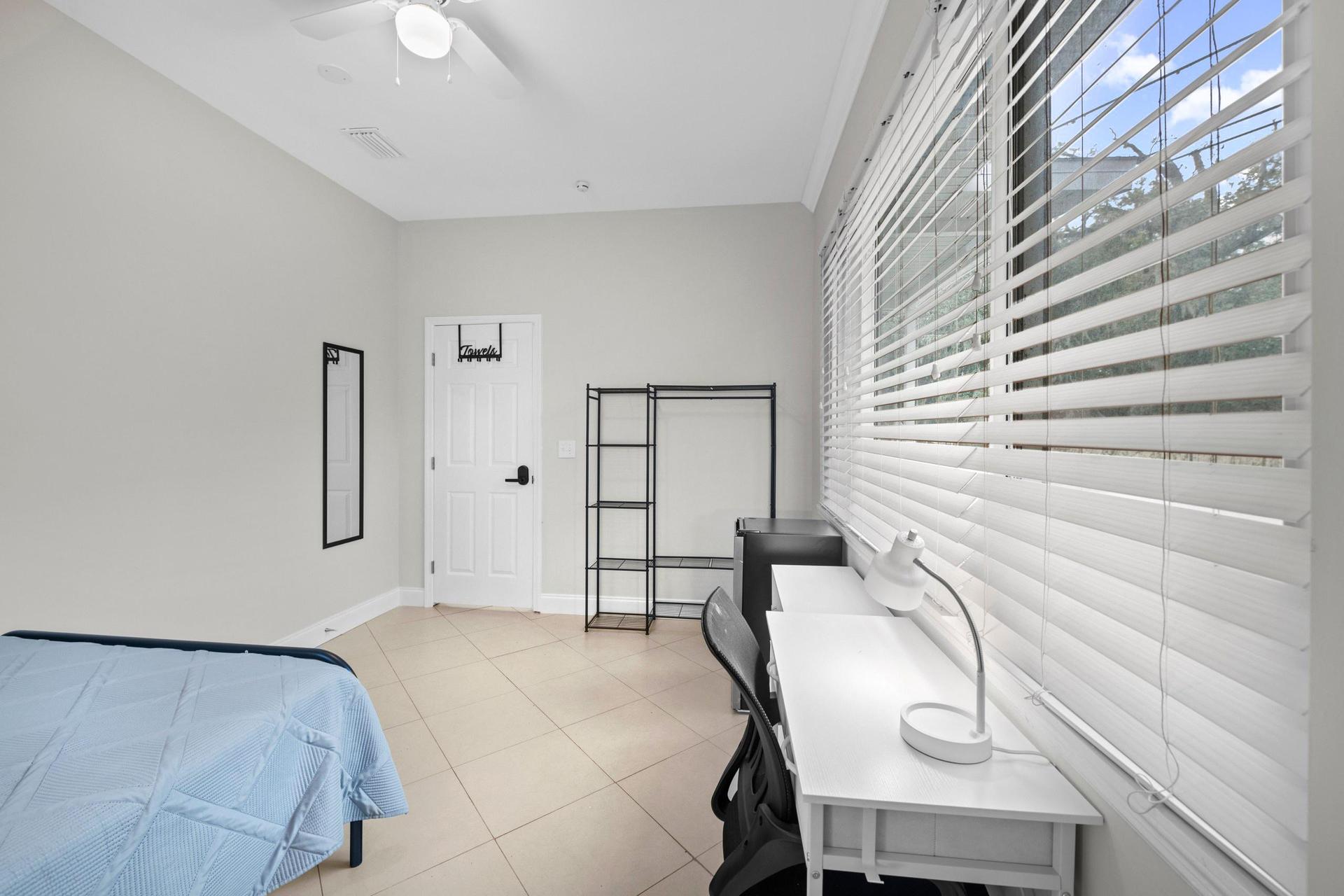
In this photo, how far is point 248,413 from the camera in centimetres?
296

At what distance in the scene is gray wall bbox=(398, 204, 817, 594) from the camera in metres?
3.79

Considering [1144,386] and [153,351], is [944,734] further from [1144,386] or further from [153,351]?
[153,351]

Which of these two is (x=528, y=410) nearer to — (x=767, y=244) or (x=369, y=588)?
(x=369, y=588)

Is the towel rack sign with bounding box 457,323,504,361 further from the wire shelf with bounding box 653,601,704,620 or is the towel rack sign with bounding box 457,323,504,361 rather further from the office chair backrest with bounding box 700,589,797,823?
the office chair backrest with bounding box 700,589,797,823

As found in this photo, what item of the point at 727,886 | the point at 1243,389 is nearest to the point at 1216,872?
the point at 1243,389

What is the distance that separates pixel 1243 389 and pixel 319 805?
6.43 ft

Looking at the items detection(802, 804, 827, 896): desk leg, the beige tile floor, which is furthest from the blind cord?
the beige tile floor

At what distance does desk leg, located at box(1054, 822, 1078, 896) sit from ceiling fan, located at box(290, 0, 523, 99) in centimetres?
265

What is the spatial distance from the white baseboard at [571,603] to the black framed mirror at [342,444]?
1.31m

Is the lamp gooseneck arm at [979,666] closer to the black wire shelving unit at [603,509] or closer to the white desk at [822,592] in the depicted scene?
the white desk at [822,592]

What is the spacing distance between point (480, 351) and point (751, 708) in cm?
360

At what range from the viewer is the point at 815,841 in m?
0.86

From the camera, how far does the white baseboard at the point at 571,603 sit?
3.97 meters

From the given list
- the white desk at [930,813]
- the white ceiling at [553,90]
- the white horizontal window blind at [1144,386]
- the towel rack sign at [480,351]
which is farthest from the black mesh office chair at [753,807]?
the towel rack sign at [480,351]
